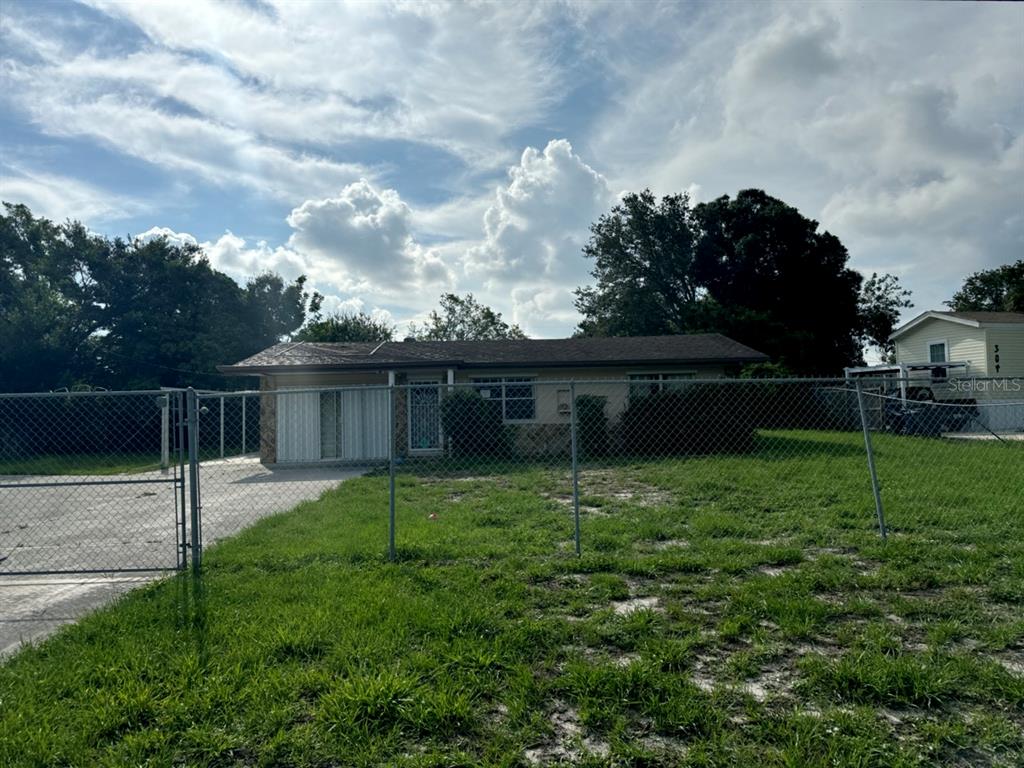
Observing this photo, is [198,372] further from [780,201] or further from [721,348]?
[780,201]

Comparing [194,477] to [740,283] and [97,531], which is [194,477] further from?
[740,283]

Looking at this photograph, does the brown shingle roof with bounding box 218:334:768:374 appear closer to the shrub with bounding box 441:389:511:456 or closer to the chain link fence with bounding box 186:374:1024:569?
the chain link fence with bounding box 186:374:1024:569

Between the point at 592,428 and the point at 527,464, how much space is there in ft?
11.4

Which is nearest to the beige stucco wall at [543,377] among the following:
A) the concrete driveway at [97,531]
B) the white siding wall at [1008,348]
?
the concrete driveway at [97,531]

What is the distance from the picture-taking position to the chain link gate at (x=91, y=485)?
6230mm

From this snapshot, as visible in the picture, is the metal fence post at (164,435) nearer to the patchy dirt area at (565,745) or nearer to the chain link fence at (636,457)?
the chain link fence at (636,457)

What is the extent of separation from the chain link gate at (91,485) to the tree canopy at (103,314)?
3.85 m

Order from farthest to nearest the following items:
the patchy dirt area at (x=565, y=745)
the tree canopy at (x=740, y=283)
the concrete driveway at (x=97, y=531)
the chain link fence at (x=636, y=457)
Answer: the tree canopy at (x=740, y=283) < the chain link fence at (x=636, y=457) < the concrete driveway at (x=97, y=531) < the patchy dirt area at (x=565, y=745)

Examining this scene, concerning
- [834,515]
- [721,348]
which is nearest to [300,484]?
[834,515]

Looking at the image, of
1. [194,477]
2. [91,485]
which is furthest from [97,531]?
[194,477]

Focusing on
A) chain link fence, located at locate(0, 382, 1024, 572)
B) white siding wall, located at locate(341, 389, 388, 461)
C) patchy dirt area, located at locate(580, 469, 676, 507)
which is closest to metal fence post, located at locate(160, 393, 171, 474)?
chain link fence, located at locate(0, 382, 1024, 572)

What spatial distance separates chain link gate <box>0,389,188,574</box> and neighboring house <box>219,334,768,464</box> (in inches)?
113

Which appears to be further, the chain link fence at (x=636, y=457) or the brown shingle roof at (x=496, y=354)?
the brown shingle roof at (x=496, y=354)

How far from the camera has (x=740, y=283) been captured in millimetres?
32688
